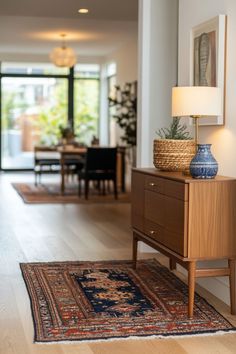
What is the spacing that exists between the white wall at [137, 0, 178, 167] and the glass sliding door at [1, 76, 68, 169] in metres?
9.06

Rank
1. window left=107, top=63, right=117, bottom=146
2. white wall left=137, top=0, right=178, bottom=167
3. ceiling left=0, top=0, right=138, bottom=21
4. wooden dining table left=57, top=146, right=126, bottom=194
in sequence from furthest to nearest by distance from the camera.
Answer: window left=107, top=63, right=117, bottom=146 < wooden dining table left=57, top=146, right=126, bottom=194 < ceiling left=0, top=0, right=138, bottom=21 < white wall left=137, top=0, right=178, bottom=167

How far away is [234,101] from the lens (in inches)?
155

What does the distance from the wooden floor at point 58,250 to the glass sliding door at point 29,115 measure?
412cm

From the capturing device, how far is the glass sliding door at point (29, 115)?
1455 centimetres

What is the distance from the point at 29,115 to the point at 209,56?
10.9 m

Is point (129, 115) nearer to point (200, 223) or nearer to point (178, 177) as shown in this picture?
point (178, 177)

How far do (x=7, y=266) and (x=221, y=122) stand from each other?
6.90 feet

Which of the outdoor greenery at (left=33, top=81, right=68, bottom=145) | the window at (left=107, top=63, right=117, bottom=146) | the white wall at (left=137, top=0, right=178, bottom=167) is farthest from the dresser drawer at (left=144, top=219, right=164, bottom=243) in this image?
the outdoor greenery at (left=33, top=81, right=68, bottom=145)

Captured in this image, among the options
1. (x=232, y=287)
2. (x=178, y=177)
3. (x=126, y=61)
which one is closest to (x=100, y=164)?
(x=126, y=61)

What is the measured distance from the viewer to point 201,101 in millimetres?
3896

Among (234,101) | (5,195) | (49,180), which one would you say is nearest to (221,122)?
(234,101)

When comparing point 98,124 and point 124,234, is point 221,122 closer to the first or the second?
point 124,234

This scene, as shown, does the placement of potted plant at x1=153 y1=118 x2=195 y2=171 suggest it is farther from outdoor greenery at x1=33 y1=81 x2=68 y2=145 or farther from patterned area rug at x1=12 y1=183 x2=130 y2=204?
outdoor greenery at x1=33 y1=81 x2=68 y2=145

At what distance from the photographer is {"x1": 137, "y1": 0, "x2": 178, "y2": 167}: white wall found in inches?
221
